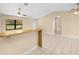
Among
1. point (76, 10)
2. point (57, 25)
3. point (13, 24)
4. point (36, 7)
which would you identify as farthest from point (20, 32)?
point (76, 10)

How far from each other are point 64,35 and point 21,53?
0.66 meters

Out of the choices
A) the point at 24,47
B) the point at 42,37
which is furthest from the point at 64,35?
the point at 24,47

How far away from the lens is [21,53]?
5.14 ft

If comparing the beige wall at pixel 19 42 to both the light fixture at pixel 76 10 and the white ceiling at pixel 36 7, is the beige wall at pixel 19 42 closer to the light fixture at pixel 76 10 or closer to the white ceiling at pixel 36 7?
the white ceiling at pixel 36 7

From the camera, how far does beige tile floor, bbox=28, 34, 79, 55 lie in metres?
1.54

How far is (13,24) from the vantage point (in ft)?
4.95

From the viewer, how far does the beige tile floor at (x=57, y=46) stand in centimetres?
154

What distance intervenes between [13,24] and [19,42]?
10.8 inches

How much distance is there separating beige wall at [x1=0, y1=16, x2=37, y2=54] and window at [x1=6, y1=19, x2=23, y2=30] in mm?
42

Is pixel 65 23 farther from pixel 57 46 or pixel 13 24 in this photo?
pixel 13 24

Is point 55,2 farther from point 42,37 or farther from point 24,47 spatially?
point 24,47

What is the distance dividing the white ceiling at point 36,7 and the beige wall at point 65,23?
72 mm

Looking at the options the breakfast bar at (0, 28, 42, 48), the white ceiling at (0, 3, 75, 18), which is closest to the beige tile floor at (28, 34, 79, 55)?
the breakfast bar at (0, 28, 42, 48)

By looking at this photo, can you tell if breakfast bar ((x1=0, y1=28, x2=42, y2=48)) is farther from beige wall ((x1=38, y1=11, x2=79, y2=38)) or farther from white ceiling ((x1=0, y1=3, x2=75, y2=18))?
white ceiling ((x1=0, y1=3, x2=75, y2=18))
